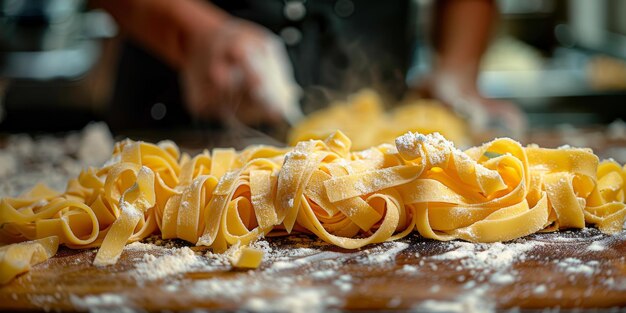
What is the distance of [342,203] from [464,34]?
264 cm

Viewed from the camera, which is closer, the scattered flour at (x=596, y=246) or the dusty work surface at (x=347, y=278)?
the dusty work surface at (x=347, y=278)

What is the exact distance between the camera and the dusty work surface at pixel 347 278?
0.98 metres

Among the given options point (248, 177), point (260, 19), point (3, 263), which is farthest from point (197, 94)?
point (3, 263)

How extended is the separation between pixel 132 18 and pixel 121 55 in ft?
1.68

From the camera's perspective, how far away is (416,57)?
5.02 m

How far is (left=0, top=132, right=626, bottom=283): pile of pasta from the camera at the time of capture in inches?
49.5

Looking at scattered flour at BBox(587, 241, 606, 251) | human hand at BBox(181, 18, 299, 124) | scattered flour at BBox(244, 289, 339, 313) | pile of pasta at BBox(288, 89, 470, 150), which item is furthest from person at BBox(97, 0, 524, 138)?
scattered flour at BBox(244, 289, 339, 313)

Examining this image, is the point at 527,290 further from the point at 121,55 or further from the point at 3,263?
the point at 121,55

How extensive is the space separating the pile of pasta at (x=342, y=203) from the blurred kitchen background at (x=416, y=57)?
303 cm

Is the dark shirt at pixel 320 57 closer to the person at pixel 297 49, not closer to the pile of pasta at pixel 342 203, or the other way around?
the person at pixel 297 49

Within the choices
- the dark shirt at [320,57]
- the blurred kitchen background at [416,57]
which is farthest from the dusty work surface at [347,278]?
the blurred kitchen background at [416,57]

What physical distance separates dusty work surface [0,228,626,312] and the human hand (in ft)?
4.54

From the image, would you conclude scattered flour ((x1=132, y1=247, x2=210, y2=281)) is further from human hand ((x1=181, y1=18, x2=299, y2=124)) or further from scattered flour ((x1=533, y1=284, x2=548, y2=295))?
human hand ((x1=181, y1=18, x2=299, y2=124))

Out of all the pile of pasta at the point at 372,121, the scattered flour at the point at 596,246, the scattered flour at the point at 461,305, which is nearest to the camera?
the scattered flour at the point at 461,305
